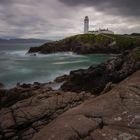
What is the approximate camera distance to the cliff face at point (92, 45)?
9494 centimetres

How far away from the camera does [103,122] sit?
954 cm

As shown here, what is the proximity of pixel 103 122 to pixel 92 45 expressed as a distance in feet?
293

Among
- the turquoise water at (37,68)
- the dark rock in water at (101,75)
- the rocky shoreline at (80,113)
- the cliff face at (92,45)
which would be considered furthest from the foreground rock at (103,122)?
the cliff face at (92,45)

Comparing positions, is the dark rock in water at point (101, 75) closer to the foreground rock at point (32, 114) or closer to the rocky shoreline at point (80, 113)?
the rocky shoreline at point (80, 113)

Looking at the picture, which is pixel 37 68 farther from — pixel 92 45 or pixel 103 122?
pixel 103 122

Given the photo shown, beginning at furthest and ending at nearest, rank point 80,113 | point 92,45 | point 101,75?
point 92,45, point 101,75, point 80,113

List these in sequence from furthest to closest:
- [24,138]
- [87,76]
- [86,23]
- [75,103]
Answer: [86,23], [87,76], [75,103], [24,138]

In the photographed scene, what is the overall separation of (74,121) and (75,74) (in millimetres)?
22437

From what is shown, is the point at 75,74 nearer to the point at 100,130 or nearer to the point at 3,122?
the point at 3,122

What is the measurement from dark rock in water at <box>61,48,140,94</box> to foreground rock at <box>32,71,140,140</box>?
12750 mm

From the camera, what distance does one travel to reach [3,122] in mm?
15836

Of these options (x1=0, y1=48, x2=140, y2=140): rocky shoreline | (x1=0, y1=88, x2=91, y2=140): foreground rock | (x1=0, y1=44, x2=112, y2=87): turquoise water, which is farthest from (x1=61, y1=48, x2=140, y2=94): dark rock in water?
(x1=0, y1=44, x2=112, y2=87): turquoise water

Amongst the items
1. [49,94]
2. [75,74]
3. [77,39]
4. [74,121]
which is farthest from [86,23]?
[74,121]

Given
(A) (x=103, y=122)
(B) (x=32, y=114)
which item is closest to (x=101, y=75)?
(B) (x=32, y=114)
